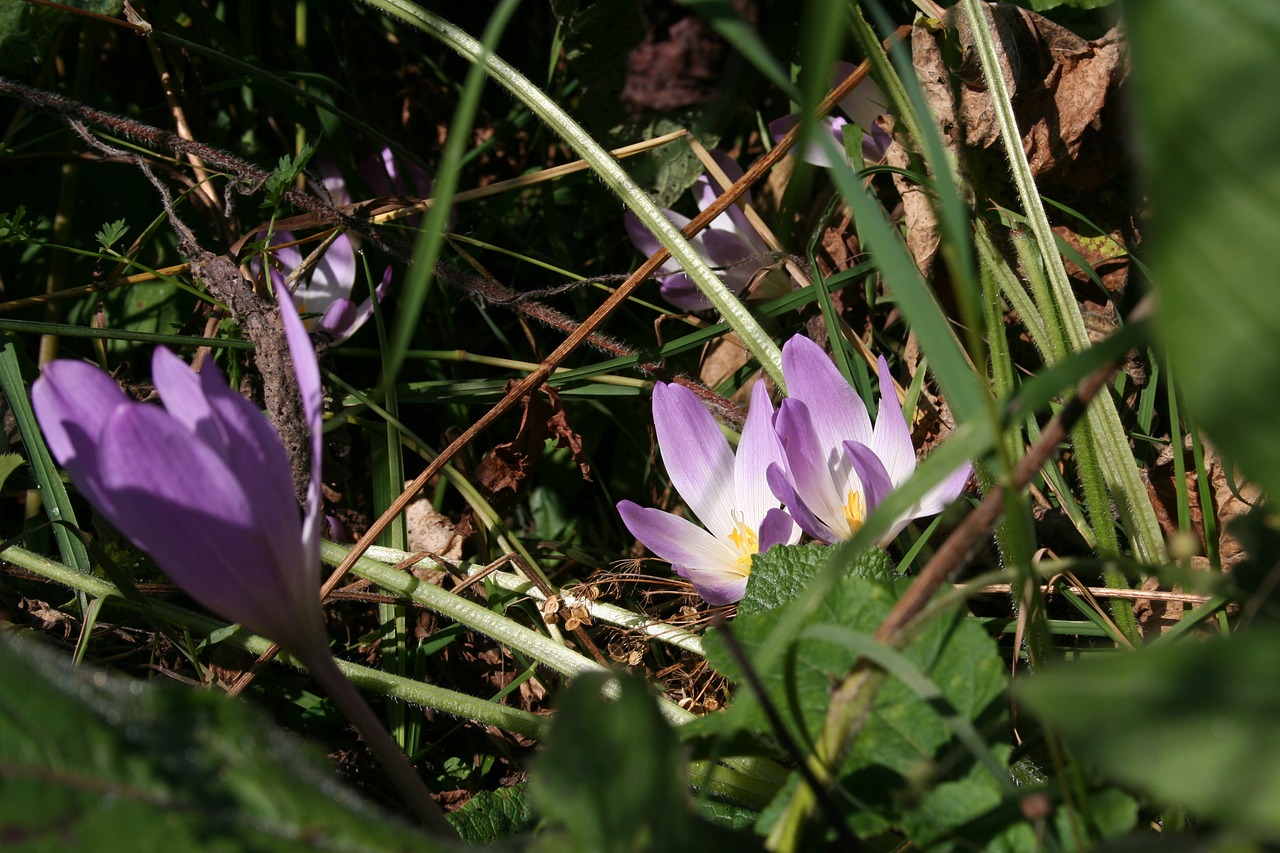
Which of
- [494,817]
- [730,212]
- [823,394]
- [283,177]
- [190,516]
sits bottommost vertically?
[494,817]

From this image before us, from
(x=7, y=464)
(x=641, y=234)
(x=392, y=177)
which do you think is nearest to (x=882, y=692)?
(x=641, y=234)

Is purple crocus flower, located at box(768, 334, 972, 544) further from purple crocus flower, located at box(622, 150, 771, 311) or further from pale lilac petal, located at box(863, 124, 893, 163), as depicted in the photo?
pale lilac petal, located at box(863, 124, 893, 163)

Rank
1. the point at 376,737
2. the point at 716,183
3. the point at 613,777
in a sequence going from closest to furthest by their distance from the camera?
the point at 613,777, the point at 376,737, the point at 716,183

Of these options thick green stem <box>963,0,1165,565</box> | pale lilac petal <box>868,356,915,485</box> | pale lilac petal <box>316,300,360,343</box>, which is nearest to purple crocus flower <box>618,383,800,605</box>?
pale lilac petal <box>868,356,915,485</box>

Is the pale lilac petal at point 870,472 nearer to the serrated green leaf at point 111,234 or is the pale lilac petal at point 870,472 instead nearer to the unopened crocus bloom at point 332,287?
the unopened crocus bloom at point 332,287

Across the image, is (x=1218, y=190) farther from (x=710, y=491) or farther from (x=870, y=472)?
(x=710, y=491)

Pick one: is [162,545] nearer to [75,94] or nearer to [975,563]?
[975,563]
